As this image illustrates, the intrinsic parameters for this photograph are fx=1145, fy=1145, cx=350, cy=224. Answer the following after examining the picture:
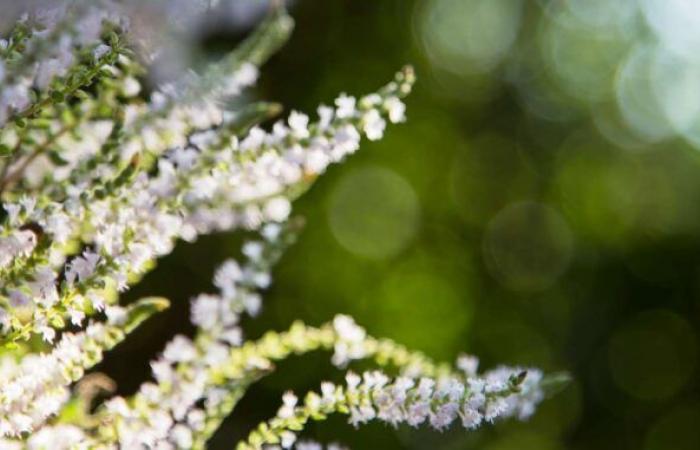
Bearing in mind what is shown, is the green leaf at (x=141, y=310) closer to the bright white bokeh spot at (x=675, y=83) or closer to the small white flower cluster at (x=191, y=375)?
the small white flower cluster at (x=191, y=375)

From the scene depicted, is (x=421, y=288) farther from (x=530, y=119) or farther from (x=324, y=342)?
(x=324, y=342)

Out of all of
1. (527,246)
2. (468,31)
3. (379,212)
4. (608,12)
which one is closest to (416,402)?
(379,212)

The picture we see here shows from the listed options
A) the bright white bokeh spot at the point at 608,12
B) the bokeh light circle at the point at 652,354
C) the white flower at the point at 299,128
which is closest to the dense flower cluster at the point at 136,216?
the white flower at the point at 299,128

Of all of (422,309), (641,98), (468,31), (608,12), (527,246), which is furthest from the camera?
(608,12)

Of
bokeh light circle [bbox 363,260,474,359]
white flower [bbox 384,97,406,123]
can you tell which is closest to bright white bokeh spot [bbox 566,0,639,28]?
bokeh light circle [bbox 363,260,474,359]

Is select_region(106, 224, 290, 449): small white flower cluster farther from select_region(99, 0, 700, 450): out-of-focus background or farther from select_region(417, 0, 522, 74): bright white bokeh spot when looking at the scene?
select_region(417, 0, 522, 74): bright white bokeh spot

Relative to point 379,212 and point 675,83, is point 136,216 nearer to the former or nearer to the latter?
point 379,212
